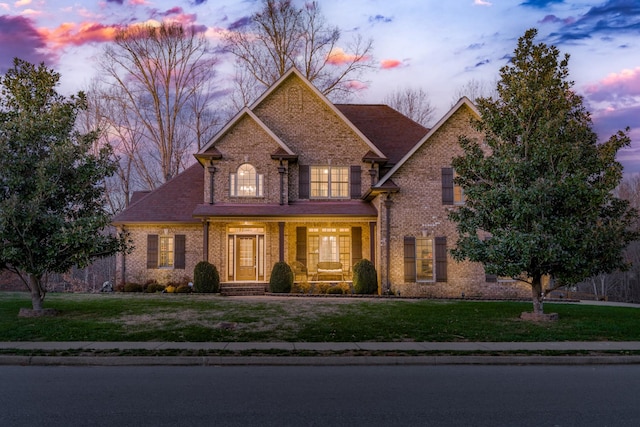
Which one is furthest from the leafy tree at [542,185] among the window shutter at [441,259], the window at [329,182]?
the window at [329,182]

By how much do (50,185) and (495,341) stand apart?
12.1 metres

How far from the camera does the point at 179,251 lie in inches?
991

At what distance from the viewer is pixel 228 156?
24750 mm

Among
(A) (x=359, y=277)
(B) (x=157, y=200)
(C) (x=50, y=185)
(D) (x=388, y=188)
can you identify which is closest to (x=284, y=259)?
(A) (x=359, y=277)

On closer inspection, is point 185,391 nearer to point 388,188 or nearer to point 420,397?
point 420,397

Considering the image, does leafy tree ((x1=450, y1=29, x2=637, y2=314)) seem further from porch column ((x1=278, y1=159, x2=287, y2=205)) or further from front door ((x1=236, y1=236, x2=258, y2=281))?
front door ((x1=236, y1=236, x2=258, y2=281))

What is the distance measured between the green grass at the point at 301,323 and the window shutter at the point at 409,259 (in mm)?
5733

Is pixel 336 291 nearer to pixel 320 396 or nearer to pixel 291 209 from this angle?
pixel 291 209

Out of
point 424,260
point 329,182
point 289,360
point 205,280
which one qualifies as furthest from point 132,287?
point 289,360

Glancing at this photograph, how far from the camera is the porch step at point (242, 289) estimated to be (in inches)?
905

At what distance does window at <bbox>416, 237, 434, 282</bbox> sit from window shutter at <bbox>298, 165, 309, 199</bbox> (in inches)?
240

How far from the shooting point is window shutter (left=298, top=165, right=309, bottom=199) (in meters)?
25.5

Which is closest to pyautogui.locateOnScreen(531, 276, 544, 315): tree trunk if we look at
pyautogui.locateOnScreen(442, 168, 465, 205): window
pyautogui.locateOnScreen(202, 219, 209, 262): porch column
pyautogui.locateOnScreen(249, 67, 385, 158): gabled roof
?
pyautogui.locateOnScreen(442, 168, 465, 205): window

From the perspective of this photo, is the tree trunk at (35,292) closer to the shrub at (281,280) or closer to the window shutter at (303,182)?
the shrub at (281,280)
